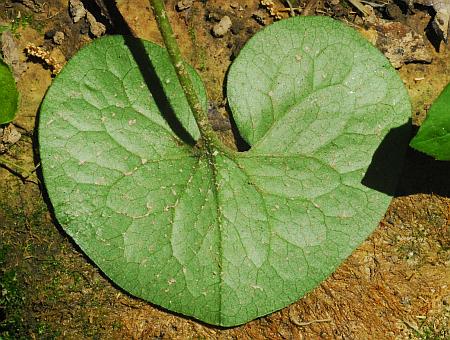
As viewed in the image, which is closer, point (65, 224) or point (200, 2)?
point (65, 224)

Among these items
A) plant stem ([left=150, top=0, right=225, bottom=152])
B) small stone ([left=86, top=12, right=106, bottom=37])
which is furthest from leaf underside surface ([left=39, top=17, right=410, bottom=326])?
small stone ([left=86, top=12, right=106, bottom=37])

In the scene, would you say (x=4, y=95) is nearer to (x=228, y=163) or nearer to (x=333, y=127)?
(x=228, y=163)

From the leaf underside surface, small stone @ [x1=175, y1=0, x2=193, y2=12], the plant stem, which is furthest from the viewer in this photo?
small stone @ [x1=175, y1=0, x2=193, y2=12]

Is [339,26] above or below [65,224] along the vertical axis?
above

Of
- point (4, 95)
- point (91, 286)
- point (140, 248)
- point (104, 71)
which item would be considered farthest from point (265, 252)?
point (4, 95)

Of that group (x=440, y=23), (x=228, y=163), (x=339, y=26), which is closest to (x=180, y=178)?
(x=228, y=163)

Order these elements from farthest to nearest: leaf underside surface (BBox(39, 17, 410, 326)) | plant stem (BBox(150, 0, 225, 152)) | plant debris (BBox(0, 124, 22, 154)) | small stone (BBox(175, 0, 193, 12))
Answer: small stone (BBox(175, 0, 193, 12)) → plant debris (BBox(0, 124, 22, 154)) → leaf underside surface (BBox(39, 17, 410, 326)) → plant stem (BBox(150, 0, 225, 152))

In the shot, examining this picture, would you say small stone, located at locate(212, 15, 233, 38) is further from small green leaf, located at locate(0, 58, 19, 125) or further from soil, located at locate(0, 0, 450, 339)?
small green leaf, located at locate(0, 58, 19, 125)

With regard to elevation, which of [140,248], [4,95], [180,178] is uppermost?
[4,95]

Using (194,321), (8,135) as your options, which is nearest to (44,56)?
(8,135)

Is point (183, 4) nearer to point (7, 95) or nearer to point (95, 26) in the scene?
point (95, 26)
